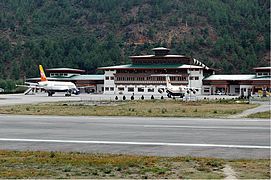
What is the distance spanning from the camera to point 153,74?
4530 inches

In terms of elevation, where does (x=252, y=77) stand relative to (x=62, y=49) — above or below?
below

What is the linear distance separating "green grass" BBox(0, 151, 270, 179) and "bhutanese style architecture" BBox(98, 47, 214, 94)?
96767mm

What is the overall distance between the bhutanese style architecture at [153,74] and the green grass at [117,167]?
96767mm

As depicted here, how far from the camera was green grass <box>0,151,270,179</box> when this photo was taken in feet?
39.4

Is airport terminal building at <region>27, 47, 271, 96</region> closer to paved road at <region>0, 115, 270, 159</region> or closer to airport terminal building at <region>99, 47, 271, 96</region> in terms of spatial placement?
airport terminal building at <region>99, 47, 271, 96</region>

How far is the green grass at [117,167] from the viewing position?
12000 millimetres

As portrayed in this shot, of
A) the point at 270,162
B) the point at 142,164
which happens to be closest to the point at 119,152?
the point at 142,164

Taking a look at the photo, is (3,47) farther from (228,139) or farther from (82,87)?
(228,139)

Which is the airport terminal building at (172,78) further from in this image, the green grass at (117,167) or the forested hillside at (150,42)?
the green grass at (117,167)

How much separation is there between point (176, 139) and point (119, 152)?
4029mm

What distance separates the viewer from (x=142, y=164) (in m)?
13.5

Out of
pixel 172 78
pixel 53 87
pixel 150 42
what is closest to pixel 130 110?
pixel 53 87

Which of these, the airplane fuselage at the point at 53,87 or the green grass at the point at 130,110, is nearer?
the green grass at the point at 130,110

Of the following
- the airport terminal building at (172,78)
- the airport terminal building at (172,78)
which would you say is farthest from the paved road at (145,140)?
the airport terminal building at (172,78)
